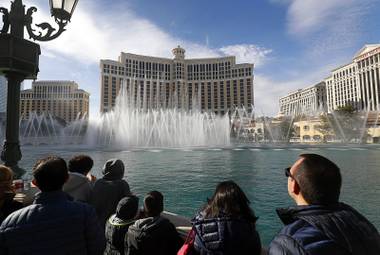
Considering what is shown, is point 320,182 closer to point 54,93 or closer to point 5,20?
point 5,20

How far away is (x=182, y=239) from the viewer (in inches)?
123

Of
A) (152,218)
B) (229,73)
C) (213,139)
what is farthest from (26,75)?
(229,73)

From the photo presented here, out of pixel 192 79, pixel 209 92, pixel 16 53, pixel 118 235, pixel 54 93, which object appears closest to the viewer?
pixel 118 235

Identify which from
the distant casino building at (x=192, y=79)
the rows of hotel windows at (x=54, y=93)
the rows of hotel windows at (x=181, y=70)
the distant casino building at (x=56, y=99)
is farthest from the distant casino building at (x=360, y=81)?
the rows of hotel windows at (x=54, y=93)

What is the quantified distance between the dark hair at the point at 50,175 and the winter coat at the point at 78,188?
1.35m

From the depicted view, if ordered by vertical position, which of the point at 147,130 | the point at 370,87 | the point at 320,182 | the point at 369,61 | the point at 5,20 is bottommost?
the point at 320,182

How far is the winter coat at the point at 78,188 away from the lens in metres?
3.46

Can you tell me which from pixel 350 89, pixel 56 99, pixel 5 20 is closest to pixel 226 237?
pixel 5 20

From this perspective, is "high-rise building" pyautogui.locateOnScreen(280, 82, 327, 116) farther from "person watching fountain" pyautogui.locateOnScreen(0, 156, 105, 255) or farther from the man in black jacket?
"person watching fountain" pyautogui.locateOnScreen(0, 156, 105, 255)

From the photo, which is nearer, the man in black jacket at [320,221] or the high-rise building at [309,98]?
the man in black jacket at [320,221]

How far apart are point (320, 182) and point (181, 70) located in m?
130

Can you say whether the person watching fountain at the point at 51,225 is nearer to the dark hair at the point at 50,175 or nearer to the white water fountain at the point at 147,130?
the dark hair at the point at 50,175

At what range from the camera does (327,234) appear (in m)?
1.46

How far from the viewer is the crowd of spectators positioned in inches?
59.0
